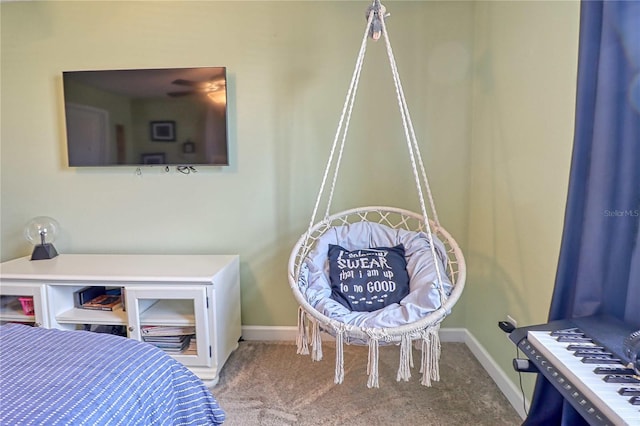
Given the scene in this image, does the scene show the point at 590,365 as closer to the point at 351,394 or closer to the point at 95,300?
the point at 351,394

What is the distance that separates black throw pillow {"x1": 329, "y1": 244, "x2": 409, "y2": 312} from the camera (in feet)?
6.05

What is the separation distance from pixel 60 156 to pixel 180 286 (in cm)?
140

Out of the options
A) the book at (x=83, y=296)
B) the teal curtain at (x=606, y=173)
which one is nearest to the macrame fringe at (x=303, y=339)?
the teal curtain at (x=606, y=173)

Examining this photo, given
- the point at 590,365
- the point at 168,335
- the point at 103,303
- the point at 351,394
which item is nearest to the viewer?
the point at 590,365

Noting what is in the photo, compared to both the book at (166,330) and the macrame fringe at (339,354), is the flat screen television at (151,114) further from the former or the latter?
the macrame fringe at (339,354)

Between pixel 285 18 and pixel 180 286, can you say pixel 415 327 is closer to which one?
pixel 180 286

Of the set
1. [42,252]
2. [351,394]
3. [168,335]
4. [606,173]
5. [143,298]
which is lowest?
[351,394]

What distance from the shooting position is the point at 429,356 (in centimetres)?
158

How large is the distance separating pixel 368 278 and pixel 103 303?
159 centimetres

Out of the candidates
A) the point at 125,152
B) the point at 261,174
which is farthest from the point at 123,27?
the point at 261,174

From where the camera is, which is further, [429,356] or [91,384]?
[429,356]

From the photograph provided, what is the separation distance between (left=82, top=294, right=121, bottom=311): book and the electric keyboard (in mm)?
2126

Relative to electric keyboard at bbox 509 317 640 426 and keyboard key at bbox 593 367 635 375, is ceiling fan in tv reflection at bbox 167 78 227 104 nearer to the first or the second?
electric keyboard at bbox 509 317 640 426

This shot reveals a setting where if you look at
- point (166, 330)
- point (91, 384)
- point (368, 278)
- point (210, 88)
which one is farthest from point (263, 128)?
point (91, 384)
